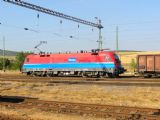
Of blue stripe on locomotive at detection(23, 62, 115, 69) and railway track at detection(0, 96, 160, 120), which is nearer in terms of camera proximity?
railway track at detection(0, 96, 160, 120)

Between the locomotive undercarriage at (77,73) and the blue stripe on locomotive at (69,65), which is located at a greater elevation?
the blue stripe on locomotive at (69,65)

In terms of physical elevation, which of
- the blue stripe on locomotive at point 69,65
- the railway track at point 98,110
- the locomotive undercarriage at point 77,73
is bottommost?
the railway track at point 98,110

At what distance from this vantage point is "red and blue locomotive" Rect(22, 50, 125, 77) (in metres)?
47.9

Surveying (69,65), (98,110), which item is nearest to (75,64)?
(69,65)

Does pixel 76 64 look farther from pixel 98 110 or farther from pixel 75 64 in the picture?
pixel 98 110

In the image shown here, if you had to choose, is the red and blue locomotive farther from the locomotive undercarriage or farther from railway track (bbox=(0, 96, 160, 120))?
railway track (bbox=(0, 96, 160, 120))

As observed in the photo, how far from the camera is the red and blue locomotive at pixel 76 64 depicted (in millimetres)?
47875

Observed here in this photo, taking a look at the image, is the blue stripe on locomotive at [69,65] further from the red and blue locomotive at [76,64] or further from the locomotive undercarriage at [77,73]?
the locomotive undercarriage at [77,73]

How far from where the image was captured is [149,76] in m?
47.2

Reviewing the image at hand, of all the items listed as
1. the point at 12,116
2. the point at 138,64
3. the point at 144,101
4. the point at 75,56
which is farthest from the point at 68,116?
the point at 75,56

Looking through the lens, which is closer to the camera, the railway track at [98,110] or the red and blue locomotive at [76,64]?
the railway track at [98,110]

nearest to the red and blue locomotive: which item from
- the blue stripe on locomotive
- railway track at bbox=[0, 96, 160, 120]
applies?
the blue stripe on locomotive

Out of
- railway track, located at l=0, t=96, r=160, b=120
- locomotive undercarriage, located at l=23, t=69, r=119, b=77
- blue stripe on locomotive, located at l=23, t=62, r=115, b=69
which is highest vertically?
blue stripe on locomotive, located at l=23, t=62, r=115, b=69

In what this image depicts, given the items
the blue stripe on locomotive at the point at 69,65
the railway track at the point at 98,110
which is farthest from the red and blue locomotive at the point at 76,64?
the railway track at the point at 98,110
